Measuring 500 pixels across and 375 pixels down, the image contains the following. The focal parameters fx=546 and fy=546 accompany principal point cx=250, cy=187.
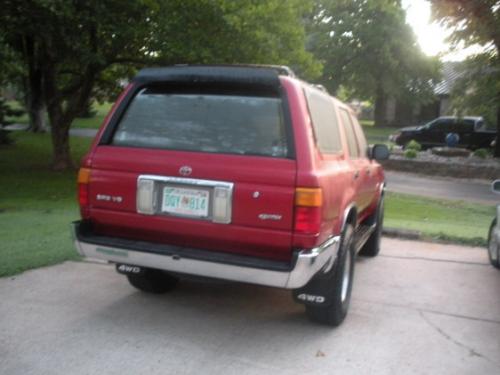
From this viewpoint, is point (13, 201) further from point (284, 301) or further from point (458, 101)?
point (458, 101)

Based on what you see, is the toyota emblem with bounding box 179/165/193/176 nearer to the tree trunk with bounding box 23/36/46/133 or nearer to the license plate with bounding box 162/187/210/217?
the license plate with bounding box 162/187/210/217

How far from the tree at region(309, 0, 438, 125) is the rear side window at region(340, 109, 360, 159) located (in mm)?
33988

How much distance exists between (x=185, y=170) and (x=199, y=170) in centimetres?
10

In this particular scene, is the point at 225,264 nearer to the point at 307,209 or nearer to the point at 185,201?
the point at 185,201

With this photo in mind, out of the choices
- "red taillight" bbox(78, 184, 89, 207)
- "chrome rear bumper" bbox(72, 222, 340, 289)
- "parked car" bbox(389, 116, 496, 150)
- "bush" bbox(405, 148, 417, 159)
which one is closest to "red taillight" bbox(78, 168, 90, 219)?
"red taillight" bbox(78, 184, 89, 207)

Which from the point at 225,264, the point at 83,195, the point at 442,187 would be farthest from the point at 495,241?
the point at 442,187

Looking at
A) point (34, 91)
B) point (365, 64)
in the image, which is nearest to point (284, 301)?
point (34, 91)

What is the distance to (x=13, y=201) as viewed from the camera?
11625 mm

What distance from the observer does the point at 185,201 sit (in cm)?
384

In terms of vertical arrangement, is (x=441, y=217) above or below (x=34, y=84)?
below

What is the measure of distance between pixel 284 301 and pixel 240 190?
1.65 metres

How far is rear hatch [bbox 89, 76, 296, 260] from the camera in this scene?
145 inches

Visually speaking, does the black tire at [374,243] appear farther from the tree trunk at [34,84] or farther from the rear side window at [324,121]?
the tree trunk at [34,84]

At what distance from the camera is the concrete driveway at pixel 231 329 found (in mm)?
3654
